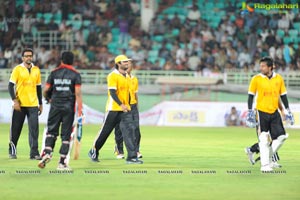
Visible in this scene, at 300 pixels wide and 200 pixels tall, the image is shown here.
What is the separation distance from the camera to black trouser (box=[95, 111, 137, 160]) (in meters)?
16.3

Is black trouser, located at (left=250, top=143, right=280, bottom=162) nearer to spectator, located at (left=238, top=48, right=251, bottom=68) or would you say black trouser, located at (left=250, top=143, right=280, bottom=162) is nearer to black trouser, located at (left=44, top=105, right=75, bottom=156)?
black trouser, located at (left=44, top=105, right=75, bottom=156)

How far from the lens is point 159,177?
13.7 metres

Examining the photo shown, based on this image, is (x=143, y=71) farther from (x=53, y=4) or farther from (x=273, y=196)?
(x=273, y=196)

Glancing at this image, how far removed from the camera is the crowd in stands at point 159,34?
1431 inches

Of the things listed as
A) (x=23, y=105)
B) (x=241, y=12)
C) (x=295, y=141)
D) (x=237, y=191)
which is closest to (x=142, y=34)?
(x=241, y=12)

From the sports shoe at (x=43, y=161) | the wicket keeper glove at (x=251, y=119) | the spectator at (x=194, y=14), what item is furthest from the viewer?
the spectator at (x=194, y=14)

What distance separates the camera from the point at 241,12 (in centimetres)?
3784

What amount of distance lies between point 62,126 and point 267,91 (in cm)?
384

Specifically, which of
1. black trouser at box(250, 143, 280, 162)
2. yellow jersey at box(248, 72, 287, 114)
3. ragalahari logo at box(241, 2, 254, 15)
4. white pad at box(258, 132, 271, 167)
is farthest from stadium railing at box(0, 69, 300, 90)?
white pad at box(258, 132, 271, 167)

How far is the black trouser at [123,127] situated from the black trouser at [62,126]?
2027 millimetres

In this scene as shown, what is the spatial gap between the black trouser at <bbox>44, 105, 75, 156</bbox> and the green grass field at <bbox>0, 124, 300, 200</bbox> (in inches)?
17.3

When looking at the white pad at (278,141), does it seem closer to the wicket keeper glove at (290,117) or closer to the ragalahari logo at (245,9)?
the wicket keeper glove at (290,117)

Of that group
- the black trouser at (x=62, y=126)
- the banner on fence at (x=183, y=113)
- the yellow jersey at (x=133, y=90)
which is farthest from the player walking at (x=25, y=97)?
the banner on fence at (x=183, y=113)

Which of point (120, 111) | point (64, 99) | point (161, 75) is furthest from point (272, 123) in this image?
point (161, 75)
